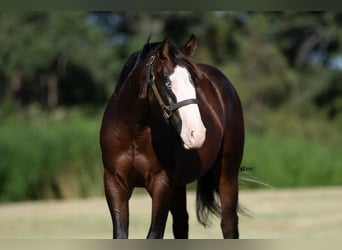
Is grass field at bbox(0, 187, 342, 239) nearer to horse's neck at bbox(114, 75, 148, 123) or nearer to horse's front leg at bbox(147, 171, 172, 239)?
horse's front leg at bbox(147, 171, 172, 239)

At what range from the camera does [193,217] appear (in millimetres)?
12711

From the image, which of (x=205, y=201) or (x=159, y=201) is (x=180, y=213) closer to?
(x=205, y=201)

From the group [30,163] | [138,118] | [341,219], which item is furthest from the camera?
[30,163]

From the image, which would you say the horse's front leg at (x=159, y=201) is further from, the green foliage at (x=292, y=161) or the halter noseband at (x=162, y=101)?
the green foliage at (x=292, y=161)

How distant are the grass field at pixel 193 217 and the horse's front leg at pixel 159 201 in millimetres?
5133

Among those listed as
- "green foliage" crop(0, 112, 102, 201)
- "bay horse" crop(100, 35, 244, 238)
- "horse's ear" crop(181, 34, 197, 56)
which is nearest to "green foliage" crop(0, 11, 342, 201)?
"green foliage" crop(0, 112, 102, 201)

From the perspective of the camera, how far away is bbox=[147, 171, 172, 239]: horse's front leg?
4141 mm

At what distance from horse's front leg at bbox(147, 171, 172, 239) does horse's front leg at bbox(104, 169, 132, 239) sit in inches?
6.3

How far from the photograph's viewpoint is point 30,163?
14.9 meters

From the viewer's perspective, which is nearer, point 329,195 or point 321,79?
point 329,195

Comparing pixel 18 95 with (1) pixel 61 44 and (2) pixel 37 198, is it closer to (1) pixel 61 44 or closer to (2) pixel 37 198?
(1) pixel 61 44

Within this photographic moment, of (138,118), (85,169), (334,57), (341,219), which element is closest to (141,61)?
(138,118)

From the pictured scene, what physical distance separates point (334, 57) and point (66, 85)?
29.6ft

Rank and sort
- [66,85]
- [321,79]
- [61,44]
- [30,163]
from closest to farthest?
1. [30,163]
2. [61,44]
3. [66,85]
4. [321,79]
